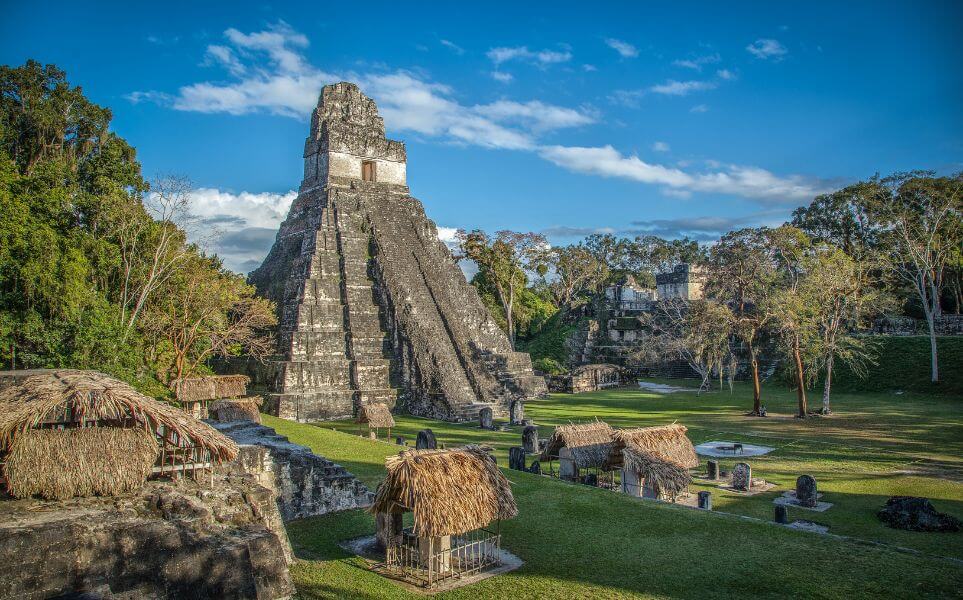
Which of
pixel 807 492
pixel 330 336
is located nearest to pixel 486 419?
pixel 330 336

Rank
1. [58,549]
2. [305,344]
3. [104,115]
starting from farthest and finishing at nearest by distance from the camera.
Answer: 1. [305,344]
2. [104,115]
3. [58,549]

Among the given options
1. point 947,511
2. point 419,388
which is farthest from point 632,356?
point 947,511

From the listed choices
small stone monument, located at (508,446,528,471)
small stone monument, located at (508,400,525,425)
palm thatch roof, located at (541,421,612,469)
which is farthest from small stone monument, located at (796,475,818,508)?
small stone monument, located at (508,400,525,425)

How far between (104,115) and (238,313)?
23.7ft

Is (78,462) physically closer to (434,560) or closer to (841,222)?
(434,560)

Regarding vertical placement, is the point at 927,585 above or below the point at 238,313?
below

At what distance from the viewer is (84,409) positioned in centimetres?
618

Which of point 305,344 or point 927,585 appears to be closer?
point 927,585

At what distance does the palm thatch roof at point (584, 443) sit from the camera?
12578 mm

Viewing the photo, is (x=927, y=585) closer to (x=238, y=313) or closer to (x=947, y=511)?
(x=947, y=511)

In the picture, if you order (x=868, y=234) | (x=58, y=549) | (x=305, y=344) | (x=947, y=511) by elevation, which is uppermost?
(x=868, y=234)

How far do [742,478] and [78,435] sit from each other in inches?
452

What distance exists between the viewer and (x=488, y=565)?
799 centimetres

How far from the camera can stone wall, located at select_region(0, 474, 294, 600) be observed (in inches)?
200
